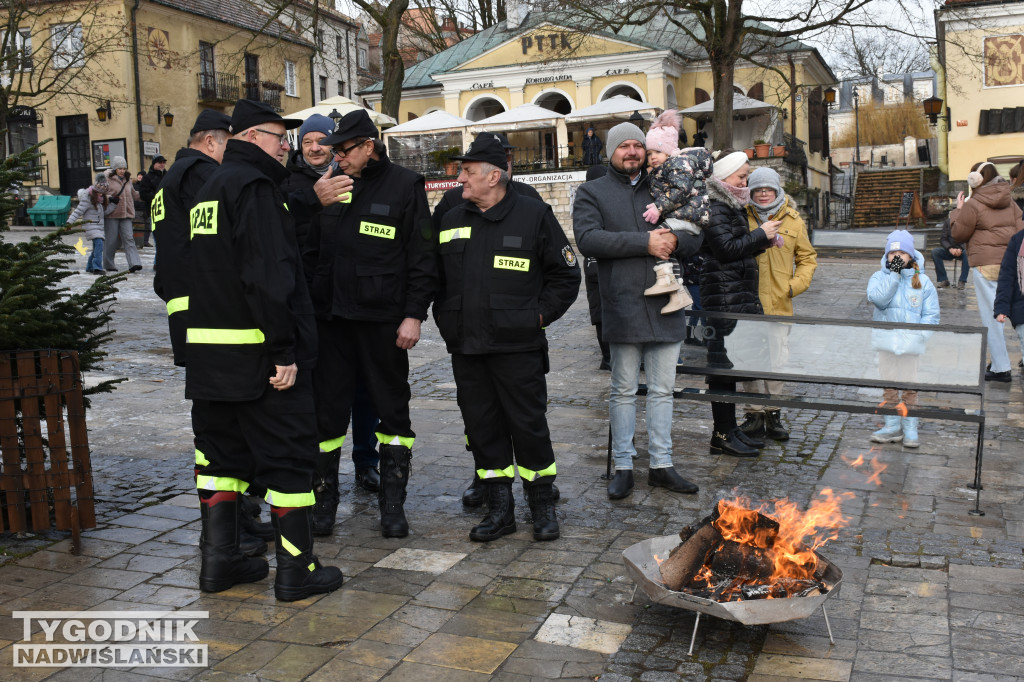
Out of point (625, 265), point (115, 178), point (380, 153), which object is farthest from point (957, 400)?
point (115, 178)

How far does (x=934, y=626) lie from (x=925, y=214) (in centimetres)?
3614

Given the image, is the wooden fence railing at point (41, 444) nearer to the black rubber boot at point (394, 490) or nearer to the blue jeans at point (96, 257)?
the black rubber boot at point (394, 490)

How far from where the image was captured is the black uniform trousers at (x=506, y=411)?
17.8ft

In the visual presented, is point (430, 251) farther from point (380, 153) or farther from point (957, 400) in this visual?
point (957, 400)

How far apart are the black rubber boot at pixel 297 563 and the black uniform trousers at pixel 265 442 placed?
2.9 inches

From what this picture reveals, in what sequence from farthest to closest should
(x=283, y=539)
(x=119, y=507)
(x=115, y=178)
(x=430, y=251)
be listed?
(x=115, y=178) < (x=119, y=507) < (x=430, y=251) < (x=283, y=539)

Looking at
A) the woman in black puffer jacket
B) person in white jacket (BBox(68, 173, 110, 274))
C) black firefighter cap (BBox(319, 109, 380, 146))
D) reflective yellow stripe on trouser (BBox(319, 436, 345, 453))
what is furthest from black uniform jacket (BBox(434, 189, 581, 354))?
person in white jacket (BBox(68, 173, 110, 274))

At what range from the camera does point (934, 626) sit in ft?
13.7

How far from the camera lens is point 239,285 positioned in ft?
14.8

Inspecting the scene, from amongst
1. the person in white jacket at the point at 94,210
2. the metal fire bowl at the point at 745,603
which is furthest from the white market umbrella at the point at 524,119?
the metal fire bowl at the point at 745,603

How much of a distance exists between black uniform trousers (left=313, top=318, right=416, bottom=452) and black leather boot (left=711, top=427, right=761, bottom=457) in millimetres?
2441

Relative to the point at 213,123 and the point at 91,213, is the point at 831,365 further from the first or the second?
the point at 91,213

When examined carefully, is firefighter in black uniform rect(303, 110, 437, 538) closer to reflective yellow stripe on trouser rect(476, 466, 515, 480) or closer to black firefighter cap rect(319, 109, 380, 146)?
black firefighter cap rect(319, 109, 380, 146)

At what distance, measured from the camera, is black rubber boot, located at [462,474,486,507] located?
596cm
